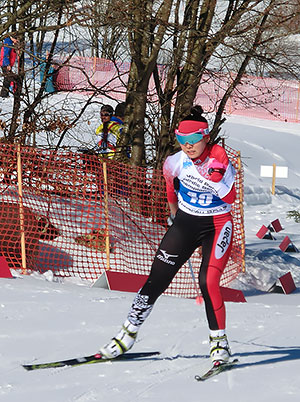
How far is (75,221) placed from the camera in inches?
390

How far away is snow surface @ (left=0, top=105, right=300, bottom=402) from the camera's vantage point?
15.6ft

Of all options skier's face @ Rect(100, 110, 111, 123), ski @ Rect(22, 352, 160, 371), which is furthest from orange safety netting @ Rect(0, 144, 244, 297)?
ski @ Rect(22, 352, 160, 371)

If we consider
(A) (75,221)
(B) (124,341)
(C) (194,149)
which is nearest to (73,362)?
(B) (124,341)

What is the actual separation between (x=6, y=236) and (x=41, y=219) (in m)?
0.90

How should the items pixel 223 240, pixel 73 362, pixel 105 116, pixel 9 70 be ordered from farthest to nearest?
pixel 105 116 → pixel 9 70 → pixel 73 362 → pixel 223 240

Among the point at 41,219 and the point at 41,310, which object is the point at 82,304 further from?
the point at 41,219

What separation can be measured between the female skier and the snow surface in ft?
1.00

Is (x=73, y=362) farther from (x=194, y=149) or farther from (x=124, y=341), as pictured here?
(x=194, y=149)

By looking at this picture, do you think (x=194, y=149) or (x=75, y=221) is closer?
(x=194, y=149)

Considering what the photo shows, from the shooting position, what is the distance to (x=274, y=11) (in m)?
11.6

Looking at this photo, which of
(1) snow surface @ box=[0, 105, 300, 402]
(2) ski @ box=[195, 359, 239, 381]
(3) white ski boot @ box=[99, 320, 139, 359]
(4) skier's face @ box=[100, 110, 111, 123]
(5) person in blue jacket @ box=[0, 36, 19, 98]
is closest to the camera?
(1) snow surface @ box=[0, 105, 300, 402]

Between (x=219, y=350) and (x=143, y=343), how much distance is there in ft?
3.65

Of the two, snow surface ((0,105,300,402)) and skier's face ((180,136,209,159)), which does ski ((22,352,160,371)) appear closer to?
snow surface ((0,105,300,402))

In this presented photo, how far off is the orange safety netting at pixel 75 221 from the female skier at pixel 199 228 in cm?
387
